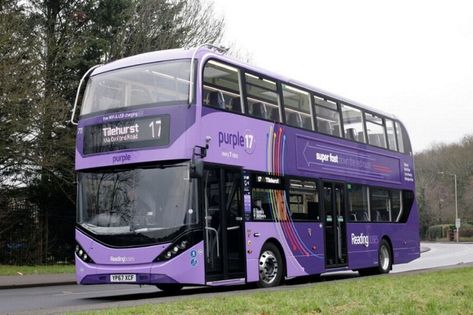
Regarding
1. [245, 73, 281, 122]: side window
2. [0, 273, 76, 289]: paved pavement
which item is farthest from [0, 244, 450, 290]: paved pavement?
[245, 73, 281, 122]: side window

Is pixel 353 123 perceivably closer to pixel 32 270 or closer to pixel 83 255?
pixel 83 255

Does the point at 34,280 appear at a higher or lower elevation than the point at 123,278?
lower

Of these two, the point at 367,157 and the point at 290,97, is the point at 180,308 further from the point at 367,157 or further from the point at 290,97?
the point at 367,157

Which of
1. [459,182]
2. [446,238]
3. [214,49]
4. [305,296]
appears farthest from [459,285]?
[459,182]

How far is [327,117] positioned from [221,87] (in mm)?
4707

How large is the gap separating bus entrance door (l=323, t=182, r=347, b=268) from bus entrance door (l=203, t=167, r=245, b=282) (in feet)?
12.7

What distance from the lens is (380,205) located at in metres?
18.9

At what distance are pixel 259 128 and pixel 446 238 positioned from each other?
249 ft

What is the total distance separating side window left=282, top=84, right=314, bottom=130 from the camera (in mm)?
15211

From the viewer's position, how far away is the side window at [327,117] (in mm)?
16422

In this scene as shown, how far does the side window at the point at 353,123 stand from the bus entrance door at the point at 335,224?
1.70 metres

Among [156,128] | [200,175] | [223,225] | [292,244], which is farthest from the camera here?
[292,244]

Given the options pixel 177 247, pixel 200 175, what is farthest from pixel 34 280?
pixel 200 175

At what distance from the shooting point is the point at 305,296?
9672mm
